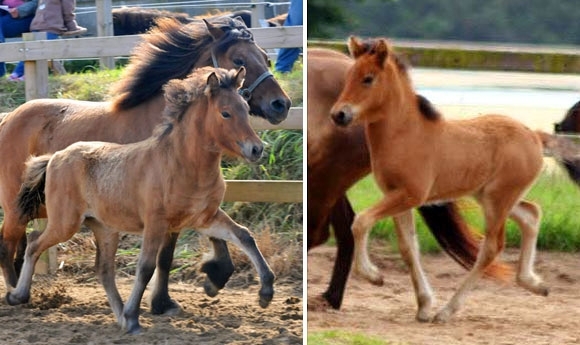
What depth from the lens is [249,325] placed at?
20.2 ft

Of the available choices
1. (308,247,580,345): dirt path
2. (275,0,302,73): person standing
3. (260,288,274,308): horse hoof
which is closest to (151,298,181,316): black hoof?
(260,288,274,308): horse hoof

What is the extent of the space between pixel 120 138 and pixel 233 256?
4.32 ft

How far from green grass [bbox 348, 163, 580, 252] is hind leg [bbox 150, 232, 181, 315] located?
1534 mm

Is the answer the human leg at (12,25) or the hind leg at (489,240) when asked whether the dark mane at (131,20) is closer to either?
the human leg at (12,25)

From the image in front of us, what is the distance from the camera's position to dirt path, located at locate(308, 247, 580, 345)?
480cm

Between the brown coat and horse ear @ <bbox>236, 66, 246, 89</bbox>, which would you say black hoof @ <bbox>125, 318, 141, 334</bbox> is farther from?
the brown coat

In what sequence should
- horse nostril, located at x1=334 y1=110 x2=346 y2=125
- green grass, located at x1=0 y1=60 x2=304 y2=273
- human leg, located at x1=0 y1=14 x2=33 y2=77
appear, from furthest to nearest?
human leg, located at x1=0 y1=14 x2=33 y2=77
green grass, located at x1=0 y1=60 x2=304 y2=273
horse nostril, located at x1=334 y1=110 x2=346 y2=125

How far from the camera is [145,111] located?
6488mm

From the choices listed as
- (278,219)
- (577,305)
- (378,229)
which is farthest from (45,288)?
(577,305)

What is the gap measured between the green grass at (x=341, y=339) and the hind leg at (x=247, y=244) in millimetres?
1030

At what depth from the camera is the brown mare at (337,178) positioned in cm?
486

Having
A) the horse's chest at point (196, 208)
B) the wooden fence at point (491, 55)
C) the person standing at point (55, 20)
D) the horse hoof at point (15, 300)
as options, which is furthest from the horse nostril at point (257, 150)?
the person standing at point (55, 20)

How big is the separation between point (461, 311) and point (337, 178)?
2.66 ft

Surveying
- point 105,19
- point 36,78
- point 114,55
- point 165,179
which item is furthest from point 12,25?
point 165,179
